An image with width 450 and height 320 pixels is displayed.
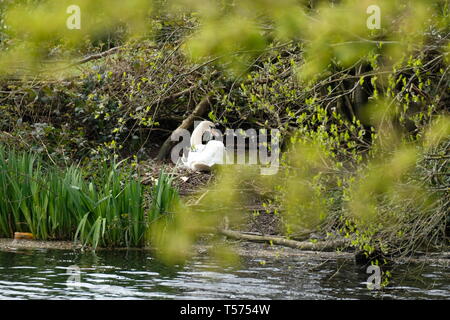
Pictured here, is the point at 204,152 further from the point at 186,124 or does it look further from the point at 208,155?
the point at 186,124

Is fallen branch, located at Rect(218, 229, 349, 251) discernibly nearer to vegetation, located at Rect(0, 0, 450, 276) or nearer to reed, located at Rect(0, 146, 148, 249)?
vegetation, located at Rect(0, 0, 450, 276)

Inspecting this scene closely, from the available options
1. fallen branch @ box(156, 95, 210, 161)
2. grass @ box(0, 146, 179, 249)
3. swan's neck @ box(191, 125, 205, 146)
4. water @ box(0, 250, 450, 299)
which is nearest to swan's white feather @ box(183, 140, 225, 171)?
swan's neck @ box(191, 125, 205, 146)

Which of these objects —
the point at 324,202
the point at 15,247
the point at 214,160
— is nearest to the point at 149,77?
the point at 324,202

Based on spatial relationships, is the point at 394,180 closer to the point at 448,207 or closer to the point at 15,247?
the point at 448,207

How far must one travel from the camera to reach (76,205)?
412 inches

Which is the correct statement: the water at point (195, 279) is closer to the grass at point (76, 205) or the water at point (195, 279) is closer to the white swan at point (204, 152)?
the grass at point (76, 205)

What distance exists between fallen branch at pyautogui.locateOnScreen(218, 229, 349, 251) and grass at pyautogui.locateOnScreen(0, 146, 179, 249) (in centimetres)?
96

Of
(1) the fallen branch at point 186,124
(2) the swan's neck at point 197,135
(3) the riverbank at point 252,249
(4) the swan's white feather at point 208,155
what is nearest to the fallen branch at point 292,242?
(3) the riverbank at point 252,249

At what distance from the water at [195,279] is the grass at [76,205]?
407 millimetres

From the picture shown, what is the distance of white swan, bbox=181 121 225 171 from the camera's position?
13219 mm

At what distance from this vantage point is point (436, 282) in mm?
8406

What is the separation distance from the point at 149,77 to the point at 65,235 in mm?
3577

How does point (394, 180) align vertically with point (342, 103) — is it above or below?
below

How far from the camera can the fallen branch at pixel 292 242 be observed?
9.14 metres
